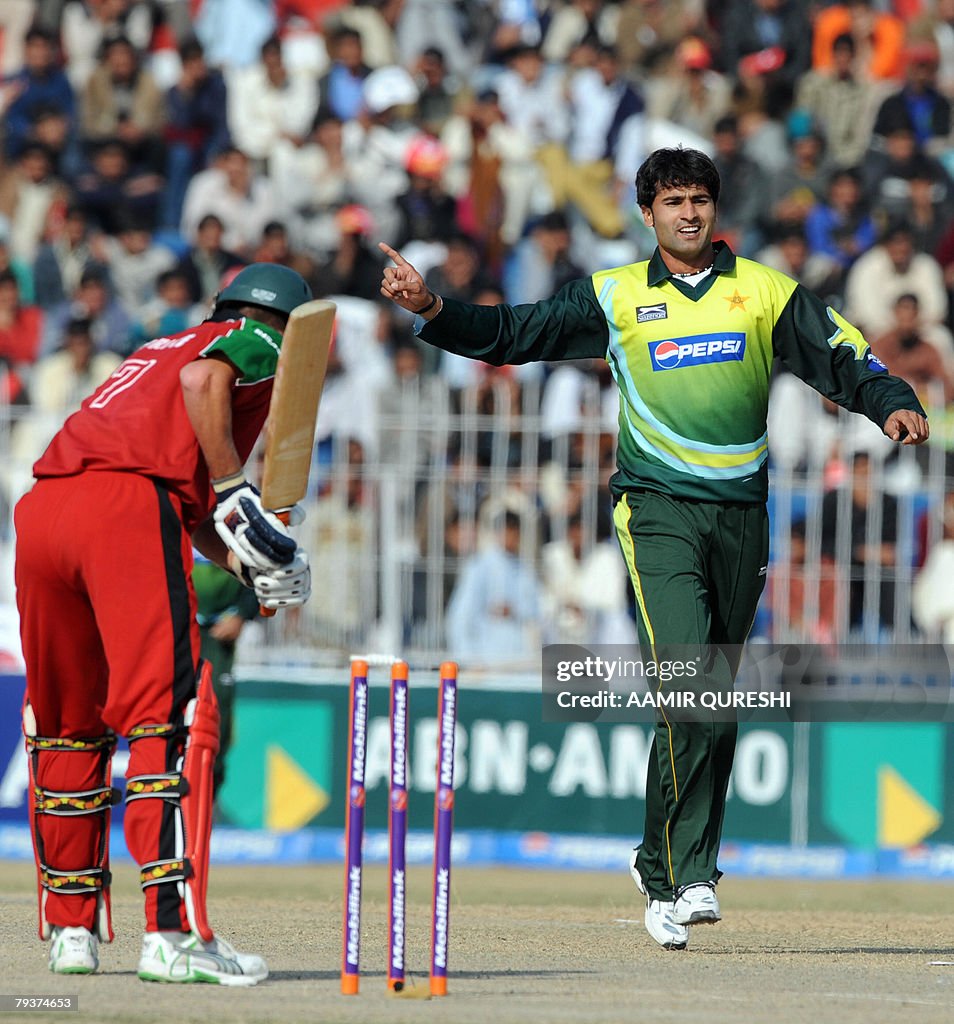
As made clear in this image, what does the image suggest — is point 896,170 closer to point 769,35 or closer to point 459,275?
point 769,35

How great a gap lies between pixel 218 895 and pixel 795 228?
9041 mm

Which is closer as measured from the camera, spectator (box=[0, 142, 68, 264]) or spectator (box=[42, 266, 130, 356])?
spectator (box=[42, 266, 130, 356])

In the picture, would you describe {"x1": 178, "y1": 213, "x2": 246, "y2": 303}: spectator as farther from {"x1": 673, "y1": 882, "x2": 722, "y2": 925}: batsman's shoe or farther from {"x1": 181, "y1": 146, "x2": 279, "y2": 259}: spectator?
{"x1": 673, "y1": 882, "x2": 722, "y2": 925}: batsman's shoe

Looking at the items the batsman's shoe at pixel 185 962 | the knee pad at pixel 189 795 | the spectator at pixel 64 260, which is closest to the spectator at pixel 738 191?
the spectator at pixel 64 260

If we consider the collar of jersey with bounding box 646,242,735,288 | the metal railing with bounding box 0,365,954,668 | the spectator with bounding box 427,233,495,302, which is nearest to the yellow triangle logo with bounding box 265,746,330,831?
the metal railing with bounding box 0,365,954,668

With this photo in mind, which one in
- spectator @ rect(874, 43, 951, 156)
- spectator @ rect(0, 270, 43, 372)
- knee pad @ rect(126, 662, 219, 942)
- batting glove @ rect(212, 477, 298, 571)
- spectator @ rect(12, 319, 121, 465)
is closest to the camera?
knee pad @ rect(126, 662, 219, 942)

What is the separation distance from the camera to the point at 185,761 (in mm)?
5992

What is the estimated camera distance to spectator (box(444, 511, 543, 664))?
1373cm

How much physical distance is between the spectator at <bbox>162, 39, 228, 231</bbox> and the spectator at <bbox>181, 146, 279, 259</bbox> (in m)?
0.81

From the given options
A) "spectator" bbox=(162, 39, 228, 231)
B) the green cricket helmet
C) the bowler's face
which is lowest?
the green cricket helmet

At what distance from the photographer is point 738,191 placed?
18156mm

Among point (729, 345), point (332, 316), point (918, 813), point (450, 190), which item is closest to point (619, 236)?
point (450, 190)

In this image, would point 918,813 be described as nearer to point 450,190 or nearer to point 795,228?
point 795,228

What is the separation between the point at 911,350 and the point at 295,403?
33.8 feet
